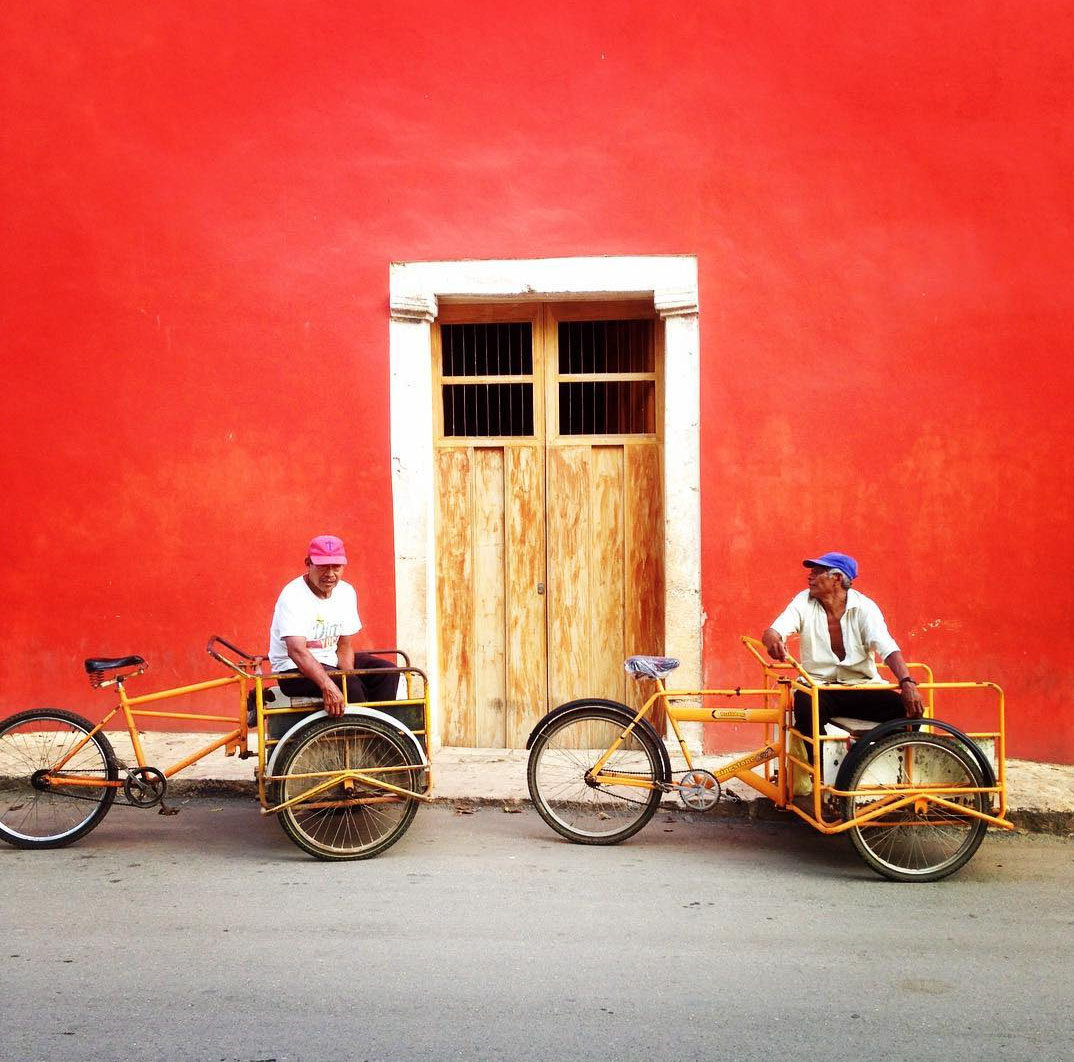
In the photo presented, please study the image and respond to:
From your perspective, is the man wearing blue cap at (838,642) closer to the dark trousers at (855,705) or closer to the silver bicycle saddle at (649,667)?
the dark trousers at (855,705)

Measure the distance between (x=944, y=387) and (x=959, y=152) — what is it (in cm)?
148

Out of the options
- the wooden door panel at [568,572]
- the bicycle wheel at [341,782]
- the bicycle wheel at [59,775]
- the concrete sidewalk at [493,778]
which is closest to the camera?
the bicycle wheel at [341,782]

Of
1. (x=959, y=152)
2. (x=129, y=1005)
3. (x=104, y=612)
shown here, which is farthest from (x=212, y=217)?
(x=129, y=1005)

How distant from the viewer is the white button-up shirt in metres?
5.55

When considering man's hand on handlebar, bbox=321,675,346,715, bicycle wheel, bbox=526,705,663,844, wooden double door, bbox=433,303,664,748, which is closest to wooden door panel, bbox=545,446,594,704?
wooden double door, bbox=433,303,664,748

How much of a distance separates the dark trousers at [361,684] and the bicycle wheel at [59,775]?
0.95m

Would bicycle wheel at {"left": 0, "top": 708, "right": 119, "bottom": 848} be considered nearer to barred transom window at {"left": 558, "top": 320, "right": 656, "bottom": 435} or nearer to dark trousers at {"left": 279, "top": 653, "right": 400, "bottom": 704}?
dark trousers at {"left": 279, "top": 653, "right": 400, "bottom": 704}

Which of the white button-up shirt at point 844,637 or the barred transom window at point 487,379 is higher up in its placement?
the barred transom window at point 487,379

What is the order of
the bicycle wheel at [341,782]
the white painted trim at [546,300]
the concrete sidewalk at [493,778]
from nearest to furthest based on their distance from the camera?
the bicycle wheel at [341,782] < the concrete sidewalk at [493,778] < the white painted trim at [546,300]

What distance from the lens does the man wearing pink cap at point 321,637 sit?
5410 millimetres

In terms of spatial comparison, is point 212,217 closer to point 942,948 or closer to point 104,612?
point 104,612

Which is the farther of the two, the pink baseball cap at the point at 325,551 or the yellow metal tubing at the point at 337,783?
the pink baseball cap at the point at 325,551

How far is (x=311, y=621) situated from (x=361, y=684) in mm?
405

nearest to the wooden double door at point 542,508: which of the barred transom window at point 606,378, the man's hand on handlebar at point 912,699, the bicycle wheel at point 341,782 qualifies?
the barred transom window at point 606,378
